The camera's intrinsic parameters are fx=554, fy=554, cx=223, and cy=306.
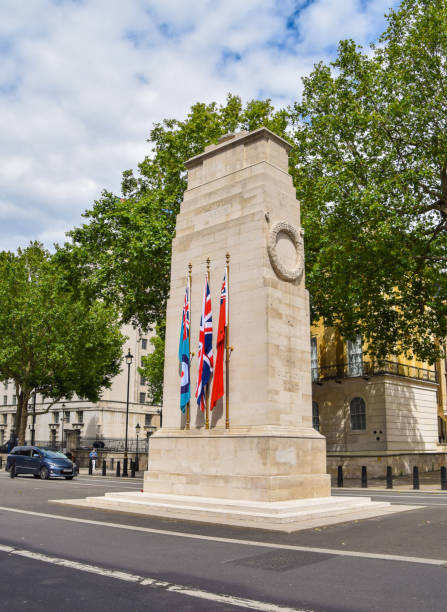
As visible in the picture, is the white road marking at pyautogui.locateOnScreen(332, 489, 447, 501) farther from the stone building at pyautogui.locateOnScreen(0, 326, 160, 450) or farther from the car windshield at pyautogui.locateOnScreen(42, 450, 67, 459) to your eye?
the stone building at pyautogui.locateOnScreen(0, 326, 160, 450)

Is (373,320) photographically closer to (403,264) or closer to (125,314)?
(403,264)

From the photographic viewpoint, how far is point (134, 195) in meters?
33.2

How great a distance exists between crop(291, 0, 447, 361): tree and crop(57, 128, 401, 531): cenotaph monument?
8084mm

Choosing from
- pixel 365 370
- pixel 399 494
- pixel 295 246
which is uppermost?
pixel 295 246

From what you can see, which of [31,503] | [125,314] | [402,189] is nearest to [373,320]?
[402,189]

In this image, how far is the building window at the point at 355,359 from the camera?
35375 millimetres

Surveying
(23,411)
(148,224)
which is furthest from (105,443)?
(148,224)

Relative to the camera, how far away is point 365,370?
1382 inches

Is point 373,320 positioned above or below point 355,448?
above

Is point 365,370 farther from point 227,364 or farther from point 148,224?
point 227,364

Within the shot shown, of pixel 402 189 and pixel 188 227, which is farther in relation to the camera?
pixel 402 189

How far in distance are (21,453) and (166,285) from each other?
39.8ft

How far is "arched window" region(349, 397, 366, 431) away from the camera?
34.8 m

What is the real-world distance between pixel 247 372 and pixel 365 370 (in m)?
22.9
